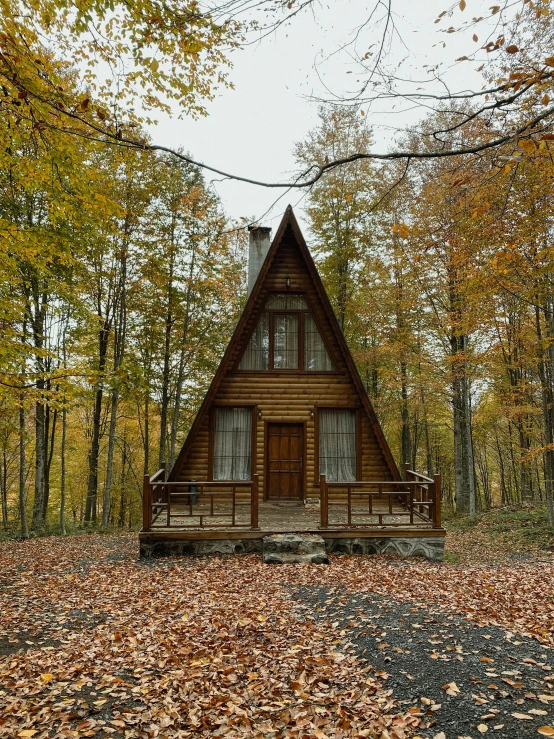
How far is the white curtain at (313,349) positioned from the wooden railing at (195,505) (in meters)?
3.84

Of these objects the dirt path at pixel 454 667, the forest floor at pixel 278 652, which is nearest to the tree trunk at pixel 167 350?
the forest floor at pixel 278 652

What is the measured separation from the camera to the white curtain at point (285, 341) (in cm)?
1252

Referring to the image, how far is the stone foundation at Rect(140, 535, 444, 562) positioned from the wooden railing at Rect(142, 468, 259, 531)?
12.5 inches

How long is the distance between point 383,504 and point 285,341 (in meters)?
5.10

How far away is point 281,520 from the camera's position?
9828 mm

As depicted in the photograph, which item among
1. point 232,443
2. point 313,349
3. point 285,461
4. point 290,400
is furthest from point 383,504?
point 313,349

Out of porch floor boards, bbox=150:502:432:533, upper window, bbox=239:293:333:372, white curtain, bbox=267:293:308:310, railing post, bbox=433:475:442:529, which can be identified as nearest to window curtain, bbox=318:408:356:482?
porch floor boards, bbox=150:502:432:533

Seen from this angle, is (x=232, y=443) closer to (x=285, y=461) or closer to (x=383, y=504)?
(x=285, y=461)

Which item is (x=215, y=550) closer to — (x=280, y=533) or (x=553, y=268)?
(x=280, y=533)

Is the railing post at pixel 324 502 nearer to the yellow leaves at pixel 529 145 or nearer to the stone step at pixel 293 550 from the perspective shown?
the stone step at pixel 293 550

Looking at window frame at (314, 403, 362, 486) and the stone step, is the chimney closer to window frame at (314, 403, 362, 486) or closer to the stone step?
window frame at (314, 403, 362, 486)

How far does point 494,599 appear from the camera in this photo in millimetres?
5969

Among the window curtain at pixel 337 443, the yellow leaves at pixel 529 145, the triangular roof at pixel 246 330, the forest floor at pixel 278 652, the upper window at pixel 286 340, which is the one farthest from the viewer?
the upper window at pixel 286 340

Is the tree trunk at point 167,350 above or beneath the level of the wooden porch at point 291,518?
above
